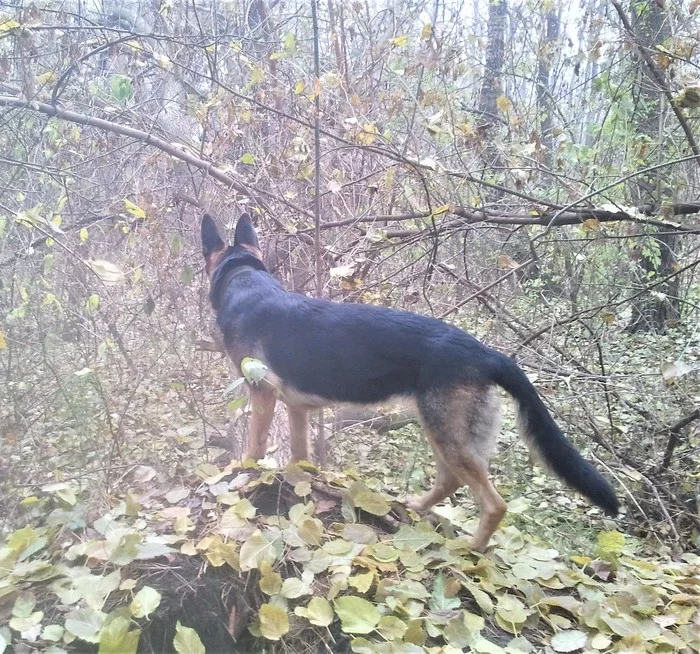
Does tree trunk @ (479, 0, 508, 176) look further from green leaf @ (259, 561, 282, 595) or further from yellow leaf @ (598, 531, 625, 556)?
green leaf @ (259, 561, 282, 595)

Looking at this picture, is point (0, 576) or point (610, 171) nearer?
point (0, 576)

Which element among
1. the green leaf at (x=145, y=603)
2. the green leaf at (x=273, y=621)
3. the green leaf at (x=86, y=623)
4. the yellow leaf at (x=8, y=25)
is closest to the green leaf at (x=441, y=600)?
the green leaf at (x=273, y=621)

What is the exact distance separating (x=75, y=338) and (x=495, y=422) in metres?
3.89

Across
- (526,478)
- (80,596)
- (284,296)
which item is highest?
(284,296)

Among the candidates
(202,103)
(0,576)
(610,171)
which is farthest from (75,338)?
(610,171)

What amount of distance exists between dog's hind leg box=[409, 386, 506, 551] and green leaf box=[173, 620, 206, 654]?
1.75 metres

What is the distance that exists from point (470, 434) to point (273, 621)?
1586 mm

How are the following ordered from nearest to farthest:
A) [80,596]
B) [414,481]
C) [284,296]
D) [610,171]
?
[80,596], [284,296], [414,481], [610,171]

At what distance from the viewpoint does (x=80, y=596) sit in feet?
7.64

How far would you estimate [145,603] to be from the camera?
225 cm

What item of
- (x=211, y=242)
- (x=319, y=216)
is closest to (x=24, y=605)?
(x=211, y=242)

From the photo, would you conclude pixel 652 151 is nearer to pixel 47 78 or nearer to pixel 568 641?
pixel 568 641

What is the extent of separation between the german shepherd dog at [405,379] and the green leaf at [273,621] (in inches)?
43.0

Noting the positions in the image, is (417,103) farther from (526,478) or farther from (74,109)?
(526,478)
